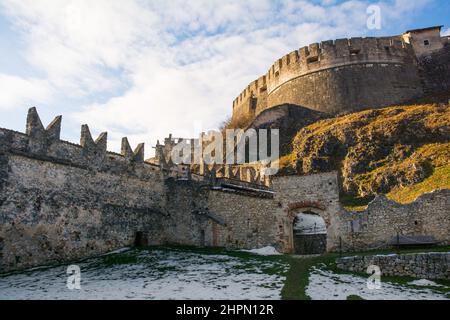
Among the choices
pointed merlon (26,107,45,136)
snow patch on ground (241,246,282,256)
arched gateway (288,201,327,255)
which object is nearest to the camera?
pointed merlon (26,107,45,136)

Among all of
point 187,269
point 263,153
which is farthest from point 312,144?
point 187,269

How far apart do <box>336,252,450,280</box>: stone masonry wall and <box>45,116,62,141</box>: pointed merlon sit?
1624 cm

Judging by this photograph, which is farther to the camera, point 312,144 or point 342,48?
point 342,48

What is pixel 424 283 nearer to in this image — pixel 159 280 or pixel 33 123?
pixel 159 280

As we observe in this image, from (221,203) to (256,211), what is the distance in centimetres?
235

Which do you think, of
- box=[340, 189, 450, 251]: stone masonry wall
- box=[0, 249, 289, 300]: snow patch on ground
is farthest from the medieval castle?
box=[0, 249, 289, 300]: snow patch on ground

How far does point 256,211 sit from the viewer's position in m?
24.5

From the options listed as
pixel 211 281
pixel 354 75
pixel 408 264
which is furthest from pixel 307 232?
pixel 354 75

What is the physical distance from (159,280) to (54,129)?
36.7ft

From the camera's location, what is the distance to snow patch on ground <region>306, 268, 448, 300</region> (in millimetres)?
12938

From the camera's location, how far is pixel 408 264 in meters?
16.6

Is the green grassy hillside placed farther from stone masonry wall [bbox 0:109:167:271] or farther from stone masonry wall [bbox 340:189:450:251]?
stone masonry wall [bbox 0:109:167:271]

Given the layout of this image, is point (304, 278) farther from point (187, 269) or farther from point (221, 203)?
point (221, 203)

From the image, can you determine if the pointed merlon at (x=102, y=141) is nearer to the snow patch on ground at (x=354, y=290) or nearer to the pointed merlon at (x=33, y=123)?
the pointed merlon at (x=33, y=123)
